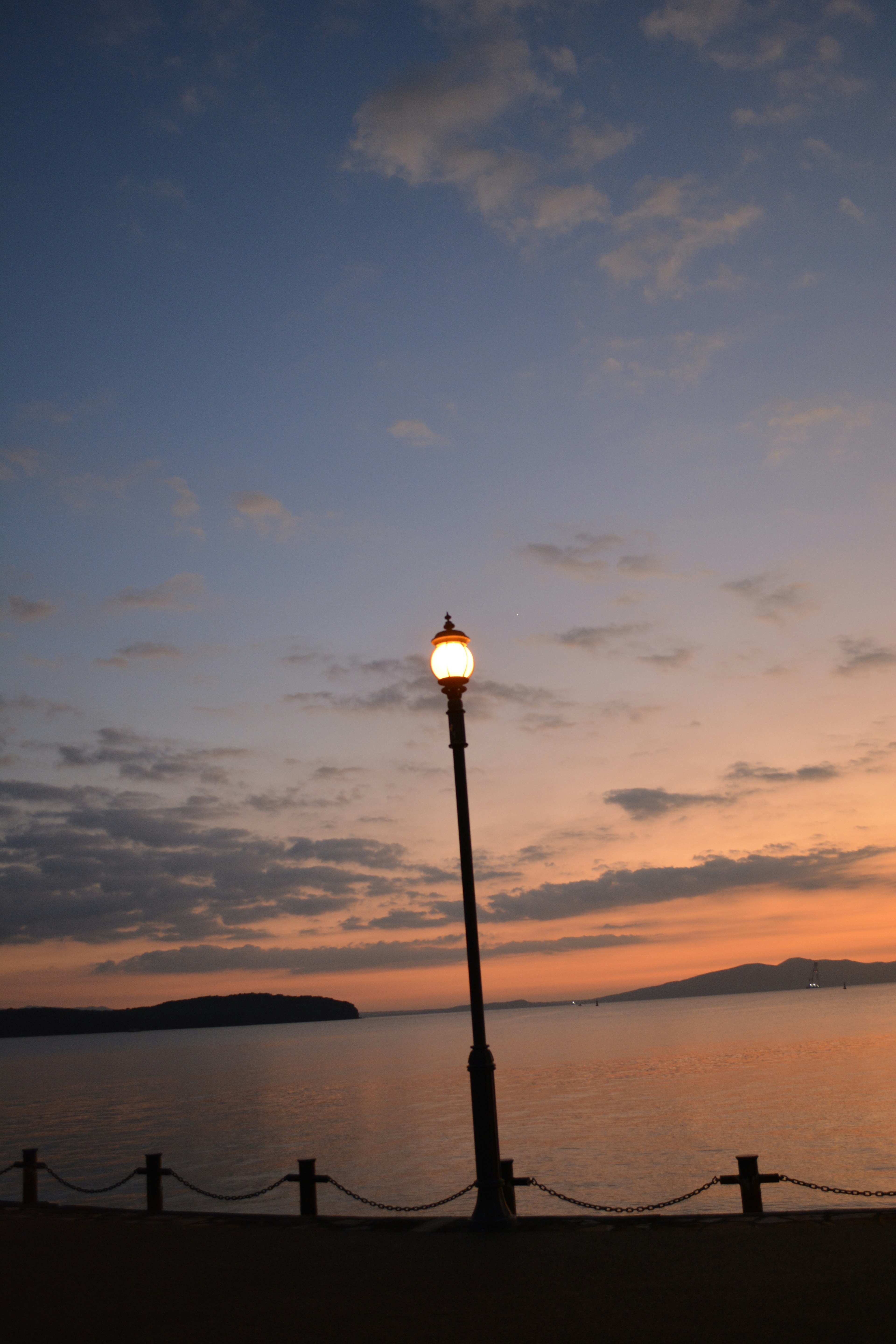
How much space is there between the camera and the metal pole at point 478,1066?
35.8 feet

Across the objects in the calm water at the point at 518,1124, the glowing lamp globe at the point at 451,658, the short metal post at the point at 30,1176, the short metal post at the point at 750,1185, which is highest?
the glowing lamp globe at the point at 451,658

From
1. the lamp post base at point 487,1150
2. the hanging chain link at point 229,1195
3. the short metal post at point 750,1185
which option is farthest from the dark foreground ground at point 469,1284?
the hanging chain link at point 229,1195

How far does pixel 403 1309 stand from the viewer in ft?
26.0

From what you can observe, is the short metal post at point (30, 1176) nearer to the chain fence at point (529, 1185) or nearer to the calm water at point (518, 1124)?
the chain fence at point (529, 1185)

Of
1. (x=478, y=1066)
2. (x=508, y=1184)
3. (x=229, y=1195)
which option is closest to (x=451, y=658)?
(x=478, y=1066)

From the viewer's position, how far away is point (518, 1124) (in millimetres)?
48438

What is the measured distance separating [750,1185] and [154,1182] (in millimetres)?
9081

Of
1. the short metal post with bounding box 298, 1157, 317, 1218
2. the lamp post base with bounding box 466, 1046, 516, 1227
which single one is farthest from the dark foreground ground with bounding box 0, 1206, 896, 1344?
the short metal post with bounding box 298, 1157, 317, 1218

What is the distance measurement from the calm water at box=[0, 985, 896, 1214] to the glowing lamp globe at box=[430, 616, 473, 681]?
21.1 metres

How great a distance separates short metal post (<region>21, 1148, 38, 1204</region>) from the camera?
51.5ft

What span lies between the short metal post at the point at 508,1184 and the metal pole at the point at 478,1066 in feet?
0.29

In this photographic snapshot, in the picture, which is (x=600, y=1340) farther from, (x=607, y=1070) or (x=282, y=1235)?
(x=607, y=1070)

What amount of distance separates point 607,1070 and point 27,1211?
255ft

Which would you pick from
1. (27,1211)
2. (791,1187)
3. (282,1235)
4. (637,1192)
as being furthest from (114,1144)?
(282,1235)
